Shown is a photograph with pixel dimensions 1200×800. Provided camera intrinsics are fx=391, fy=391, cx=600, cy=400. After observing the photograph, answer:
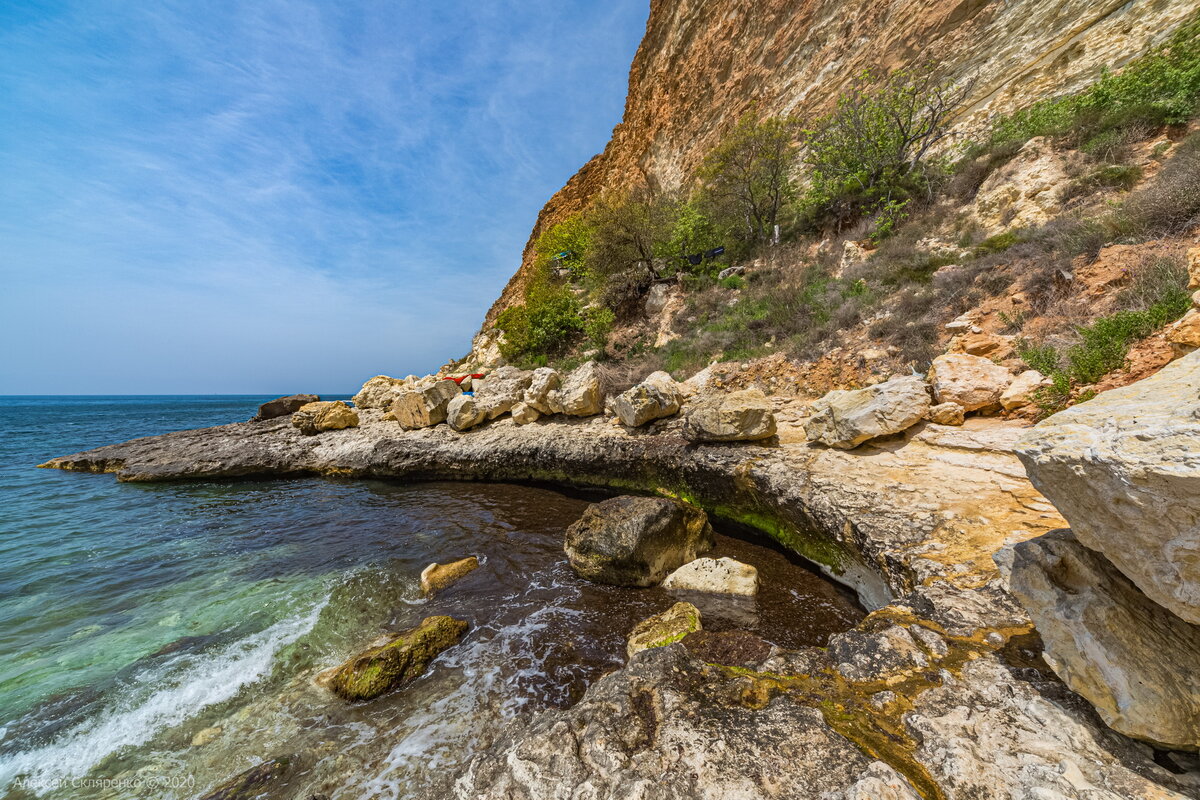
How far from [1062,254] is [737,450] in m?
6.06

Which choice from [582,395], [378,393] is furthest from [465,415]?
[378,393]

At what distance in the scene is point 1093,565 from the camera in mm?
2010

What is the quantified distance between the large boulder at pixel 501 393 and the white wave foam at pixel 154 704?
7.56 meters

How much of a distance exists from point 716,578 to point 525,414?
295 inches

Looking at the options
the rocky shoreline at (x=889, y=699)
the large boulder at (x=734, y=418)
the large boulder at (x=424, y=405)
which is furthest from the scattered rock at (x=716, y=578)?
the large boulder at (x=424, y=405)

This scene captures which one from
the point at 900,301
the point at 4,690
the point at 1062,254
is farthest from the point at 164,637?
the point at 1062,254

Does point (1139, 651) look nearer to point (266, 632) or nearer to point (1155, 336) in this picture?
point (1155, 336)

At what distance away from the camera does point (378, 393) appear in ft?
56.2

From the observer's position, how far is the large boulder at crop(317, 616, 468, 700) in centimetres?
412

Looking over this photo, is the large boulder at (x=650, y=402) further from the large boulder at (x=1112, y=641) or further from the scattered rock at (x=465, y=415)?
the large boulder at (x=1112, y=641)

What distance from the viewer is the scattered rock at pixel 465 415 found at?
485 inches

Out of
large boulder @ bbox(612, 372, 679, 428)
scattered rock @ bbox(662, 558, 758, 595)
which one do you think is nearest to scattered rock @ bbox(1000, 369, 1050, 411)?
scattered rock @ bbox(662, 558, 758, 595)

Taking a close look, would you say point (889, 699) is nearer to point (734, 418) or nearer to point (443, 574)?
point (734, 418)

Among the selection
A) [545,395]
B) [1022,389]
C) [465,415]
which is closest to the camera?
[1022,389]
